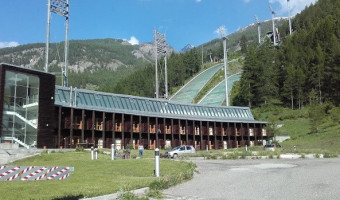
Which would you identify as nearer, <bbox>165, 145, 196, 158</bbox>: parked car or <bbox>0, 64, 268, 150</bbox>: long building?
<bbox>0, 64, 268, 150</bbox>: long building

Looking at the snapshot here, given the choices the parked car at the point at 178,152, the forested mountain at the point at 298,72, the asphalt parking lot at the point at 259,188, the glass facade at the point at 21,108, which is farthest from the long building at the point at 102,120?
the asphalt parking lot at the point at 259,188

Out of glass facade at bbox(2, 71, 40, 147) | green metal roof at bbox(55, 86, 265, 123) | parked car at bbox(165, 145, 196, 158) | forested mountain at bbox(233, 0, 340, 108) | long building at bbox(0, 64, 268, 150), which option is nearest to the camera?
glass facade at bbox(2, 71, 40, 147)

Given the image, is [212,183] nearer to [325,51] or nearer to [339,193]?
[339,193]

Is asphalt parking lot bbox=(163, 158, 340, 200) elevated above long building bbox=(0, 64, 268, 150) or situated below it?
below

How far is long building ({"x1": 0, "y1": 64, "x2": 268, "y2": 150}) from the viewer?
35531mm

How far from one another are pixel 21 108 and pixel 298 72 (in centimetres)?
6100

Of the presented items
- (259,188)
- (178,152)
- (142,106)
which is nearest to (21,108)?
(178,152)

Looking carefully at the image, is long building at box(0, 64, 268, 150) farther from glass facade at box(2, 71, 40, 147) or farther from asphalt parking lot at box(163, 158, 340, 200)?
asphalt parking lot at box(163, 158, 340, 200)

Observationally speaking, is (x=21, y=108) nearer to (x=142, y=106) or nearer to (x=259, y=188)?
(x=142, y=106)

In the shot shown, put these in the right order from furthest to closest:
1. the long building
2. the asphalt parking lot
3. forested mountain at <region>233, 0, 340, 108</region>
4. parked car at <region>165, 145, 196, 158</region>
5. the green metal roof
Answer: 1. forested mountain at <region>233, 0, 340, 108</region>
2. the green metal roof
3. parked car at <region>165, 145, 196, 158</region>
4. the long building
5. the asphalt parking lot

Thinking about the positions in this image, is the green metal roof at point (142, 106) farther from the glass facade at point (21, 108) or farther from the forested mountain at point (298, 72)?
the forested mountain at point (298, 72)

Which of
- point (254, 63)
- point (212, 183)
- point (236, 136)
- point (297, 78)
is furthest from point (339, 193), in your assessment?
point (254, 63)

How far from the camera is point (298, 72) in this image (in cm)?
7906

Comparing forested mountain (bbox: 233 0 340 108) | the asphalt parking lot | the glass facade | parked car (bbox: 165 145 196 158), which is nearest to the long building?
the glass facade
